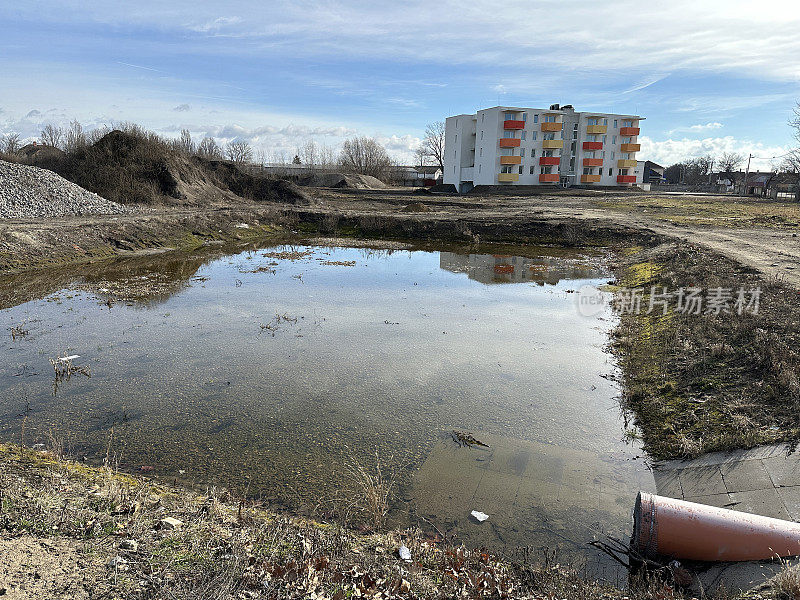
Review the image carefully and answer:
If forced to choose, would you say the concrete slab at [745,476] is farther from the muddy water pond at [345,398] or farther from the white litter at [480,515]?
the white litter at [480,515]

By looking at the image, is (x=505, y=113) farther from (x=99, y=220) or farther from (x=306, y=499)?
(x=306, y=499)

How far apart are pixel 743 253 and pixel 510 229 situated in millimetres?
13776

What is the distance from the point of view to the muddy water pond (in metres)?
6.11

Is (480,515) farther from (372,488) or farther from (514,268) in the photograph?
(514,268)

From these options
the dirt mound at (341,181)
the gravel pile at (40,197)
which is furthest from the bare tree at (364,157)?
the gravel pile at (40,197)

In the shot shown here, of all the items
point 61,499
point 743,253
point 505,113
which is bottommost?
point 61,499

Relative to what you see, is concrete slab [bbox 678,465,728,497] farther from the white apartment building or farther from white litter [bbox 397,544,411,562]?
the white apartment building

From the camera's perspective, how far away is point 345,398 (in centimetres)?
859

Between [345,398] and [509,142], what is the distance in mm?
58675

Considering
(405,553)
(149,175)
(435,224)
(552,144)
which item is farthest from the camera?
(552,144)

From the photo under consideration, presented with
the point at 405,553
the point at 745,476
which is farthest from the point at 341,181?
the point at 405,553

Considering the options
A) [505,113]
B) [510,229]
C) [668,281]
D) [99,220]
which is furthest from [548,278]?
[505,113]

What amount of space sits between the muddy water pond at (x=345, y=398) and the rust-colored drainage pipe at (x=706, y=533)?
70 centimetres

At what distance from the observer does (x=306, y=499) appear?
19.4ft
